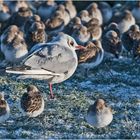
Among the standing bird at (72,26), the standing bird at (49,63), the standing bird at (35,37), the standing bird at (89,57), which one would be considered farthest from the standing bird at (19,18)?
the standing bird at (49,63)

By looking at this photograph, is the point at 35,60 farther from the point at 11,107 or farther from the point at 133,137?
the point at 133,137

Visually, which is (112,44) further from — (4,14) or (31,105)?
(4,14)

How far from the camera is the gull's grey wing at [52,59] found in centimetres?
1204

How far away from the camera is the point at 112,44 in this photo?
50.5 feet

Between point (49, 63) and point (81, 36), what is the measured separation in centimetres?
407

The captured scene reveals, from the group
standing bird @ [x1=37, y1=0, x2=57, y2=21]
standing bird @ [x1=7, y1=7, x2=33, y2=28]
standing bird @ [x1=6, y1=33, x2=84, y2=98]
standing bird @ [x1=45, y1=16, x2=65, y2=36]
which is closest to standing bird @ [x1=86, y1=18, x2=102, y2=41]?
standing bird @ [x1=45, y1=16, x2=65, y2=36]

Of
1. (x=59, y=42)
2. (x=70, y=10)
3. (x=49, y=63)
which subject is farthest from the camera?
(x=70, y=10)

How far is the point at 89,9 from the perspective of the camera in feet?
64.9

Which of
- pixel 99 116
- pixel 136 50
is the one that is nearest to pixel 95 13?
pixel 136 50

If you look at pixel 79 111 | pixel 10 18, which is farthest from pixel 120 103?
pixel 10 18

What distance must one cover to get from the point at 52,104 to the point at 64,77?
0.61m

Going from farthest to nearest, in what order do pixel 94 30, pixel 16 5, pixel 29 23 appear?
pixel 16 5 < pixel 29 23 < pixel 94 30

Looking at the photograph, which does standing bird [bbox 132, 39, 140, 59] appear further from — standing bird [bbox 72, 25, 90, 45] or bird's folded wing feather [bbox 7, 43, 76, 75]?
bird's folded wing feather [bbox 7, 43, 76, 75]

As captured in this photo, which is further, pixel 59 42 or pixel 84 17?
pixel 84 17
